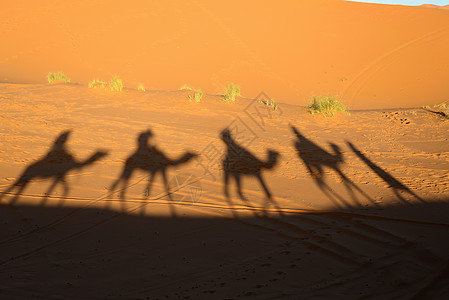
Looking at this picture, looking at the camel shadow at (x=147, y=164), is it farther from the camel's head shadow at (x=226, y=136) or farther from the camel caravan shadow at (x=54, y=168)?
the camel's head shadow at (x=226, y=136)

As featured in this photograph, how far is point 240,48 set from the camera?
82.8ft

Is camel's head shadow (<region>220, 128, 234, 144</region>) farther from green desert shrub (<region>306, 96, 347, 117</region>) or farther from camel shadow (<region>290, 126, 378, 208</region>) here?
green desert shrub (<region>306, 96, 347, 117</region>)

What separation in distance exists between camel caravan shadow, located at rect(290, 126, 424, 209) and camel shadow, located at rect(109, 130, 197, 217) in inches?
102

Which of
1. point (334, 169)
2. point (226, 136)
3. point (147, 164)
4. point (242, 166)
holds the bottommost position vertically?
point (334, 169)

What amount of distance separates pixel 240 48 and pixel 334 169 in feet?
63.5

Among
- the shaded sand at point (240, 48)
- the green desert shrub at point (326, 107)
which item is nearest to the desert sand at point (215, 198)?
the green desert shrub at point (326, 107)

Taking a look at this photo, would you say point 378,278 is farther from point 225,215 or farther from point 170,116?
point 170,116

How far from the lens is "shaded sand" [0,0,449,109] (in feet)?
67.9

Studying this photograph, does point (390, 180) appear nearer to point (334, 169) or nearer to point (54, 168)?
point (334, 169)

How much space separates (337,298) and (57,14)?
30.9m

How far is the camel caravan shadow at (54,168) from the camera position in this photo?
5.89 m

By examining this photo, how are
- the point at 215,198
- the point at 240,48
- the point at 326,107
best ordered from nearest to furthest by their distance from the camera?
the point at 215,198 → the point at 326,107 → the point at 240,48

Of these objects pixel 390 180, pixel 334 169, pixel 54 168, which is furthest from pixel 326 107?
pixel 54 168

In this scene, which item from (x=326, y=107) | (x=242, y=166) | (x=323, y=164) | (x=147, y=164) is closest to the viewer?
(x=147, y=164)
